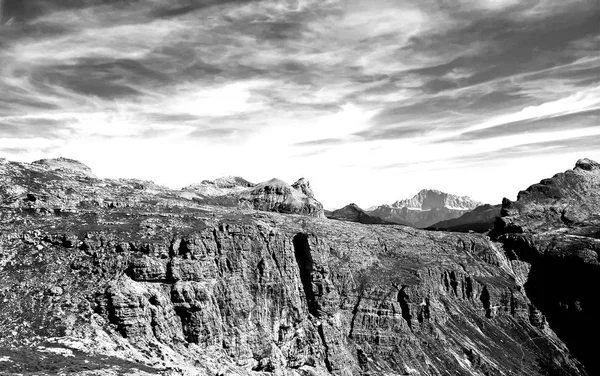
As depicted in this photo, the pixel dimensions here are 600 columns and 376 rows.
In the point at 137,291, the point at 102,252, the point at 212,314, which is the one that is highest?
the point at 102,252

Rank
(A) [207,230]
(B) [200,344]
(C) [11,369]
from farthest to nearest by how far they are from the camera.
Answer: (A) [207,230], (B) [200,344], (C) [11,369]

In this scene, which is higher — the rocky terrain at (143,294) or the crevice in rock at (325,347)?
the rocky terrain at (143,294)

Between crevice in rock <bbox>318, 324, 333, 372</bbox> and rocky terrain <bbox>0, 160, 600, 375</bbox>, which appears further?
crevice in rock <bbox>318, 324, 333, 372</bbox>

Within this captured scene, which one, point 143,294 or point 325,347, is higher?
point 143,294

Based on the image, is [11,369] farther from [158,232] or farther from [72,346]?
[158,232]

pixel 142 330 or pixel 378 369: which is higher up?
pixel 142 330

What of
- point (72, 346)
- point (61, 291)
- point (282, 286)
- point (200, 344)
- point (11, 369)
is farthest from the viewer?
point (282, 286)

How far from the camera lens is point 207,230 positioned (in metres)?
178

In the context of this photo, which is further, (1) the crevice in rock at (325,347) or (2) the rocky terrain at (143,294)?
(1) the crevice in rock at (325,347)

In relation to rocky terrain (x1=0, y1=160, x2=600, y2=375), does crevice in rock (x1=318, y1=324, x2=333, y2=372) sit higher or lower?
lower

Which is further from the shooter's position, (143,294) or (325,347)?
(325,347)

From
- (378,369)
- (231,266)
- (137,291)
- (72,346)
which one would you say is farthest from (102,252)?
(378,369)

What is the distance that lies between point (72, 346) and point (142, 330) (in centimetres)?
2276

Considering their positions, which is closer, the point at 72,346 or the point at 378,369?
the point at 72,346
